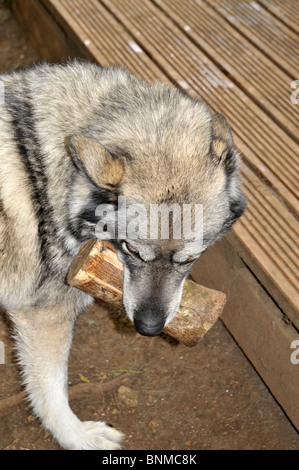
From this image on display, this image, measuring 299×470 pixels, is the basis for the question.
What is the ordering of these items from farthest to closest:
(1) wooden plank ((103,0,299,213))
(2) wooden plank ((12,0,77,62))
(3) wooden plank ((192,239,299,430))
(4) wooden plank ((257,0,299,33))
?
(2) wooden plank ((12,0,77,62)) → (4) wooden plank ((257,0,299,33)) → (1) wooden plank ((103,0,299,213)) → (3) wooden plank ((192,239,299,430))

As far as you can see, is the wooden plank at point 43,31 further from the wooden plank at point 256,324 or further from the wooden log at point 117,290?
the wooden log at point 117,290

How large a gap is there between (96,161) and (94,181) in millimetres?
73

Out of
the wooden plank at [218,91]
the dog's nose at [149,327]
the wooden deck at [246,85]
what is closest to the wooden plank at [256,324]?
the wooden deck at [246,85]

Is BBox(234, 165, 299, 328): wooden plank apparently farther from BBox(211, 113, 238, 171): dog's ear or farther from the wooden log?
BBox(211, 113, 238, 171): dog's ear

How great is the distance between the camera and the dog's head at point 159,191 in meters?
2.02

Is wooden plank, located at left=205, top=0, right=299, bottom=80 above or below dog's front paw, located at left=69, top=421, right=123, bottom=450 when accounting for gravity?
above

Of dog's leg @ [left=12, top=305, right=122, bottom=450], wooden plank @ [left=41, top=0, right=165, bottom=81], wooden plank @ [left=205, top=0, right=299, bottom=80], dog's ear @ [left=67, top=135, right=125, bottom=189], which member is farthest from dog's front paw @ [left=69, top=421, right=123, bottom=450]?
wooden plank @ [left=205, top=0, right=299, bottom=80]

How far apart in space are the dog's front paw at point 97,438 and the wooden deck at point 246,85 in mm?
813

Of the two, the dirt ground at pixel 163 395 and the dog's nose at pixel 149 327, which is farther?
the dirt ground at pixel 163 395

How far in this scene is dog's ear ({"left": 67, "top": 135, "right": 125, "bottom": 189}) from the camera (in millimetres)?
1995

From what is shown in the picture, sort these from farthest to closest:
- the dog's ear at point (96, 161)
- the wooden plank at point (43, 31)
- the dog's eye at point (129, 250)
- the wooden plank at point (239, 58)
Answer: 1. the wooden plank at point (43, 31)
2. the wooden plank at point (239, 58)
3. the dog's eye at point (129, 250)
4. the dog's ear at point (96, 161)

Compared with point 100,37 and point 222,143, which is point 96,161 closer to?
point 222,143

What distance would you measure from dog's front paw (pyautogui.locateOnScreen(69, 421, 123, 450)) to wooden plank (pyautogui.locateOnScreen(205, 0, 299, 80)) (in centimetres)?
230

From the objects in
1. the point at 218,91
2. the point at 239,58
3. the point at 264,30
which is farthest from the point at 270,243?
the point at 264,30
